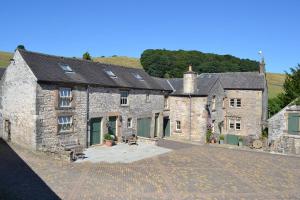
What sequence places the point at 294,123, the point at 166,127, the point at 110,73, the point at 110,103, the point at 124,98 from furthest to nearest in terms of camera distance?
the point at 166,127, the point at 110,73, the point at 124,98, the point at 110,103, the point at 294,123

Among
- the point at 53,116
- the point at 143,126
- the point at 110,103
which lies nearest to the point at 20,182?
the point at 53,116

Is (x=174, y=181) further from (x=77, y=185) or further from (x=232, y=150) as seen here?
(x=232, y=150)

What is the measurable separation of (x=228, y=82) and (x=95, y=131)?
20.1 m

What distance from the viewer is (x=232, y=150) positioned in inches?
975

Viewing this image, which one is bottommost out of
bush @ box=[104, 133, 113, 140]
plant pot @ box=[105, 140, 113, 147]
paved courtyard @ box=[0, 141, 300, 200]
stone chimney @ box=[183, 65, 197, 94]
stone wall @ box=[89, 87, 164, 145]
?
paved courtyard @ box=[0, 141, 300, 200]

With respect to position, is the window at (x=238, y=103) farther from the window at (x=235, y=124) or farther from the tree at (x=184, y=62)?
the tree at (x=184, y=62)

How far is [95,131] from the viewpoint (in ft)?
80.0

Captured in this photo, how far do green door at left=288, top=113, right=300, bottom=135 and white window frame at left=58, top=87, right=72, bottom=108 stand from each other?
59.7 feet

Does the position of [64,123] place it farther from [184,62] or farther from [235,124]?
[184,62]

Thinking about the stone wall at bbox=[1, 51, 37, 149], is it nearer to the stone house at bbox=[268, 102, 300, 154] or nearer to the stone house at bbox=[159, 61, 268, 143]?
the stone house at bbox=[159, 61, 268, 143]

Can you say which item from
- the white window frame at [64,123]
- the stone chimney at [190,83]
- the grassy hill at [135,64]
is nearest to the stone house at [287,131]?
the stone chimney at [190,83]

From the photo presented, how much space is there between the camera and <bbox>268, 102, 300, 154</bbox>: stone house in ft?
81.5

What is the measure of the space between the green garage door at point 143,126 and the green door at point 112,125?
10.3 ft

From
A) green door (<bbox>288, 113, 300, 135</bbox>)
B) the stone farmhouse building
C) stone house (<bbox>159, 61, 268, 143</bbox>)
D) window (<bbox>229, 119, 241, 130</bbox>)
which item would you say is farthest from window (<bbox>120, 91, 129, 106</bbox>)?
window (<bbox>229, 119, 241, 130</bbox>)
